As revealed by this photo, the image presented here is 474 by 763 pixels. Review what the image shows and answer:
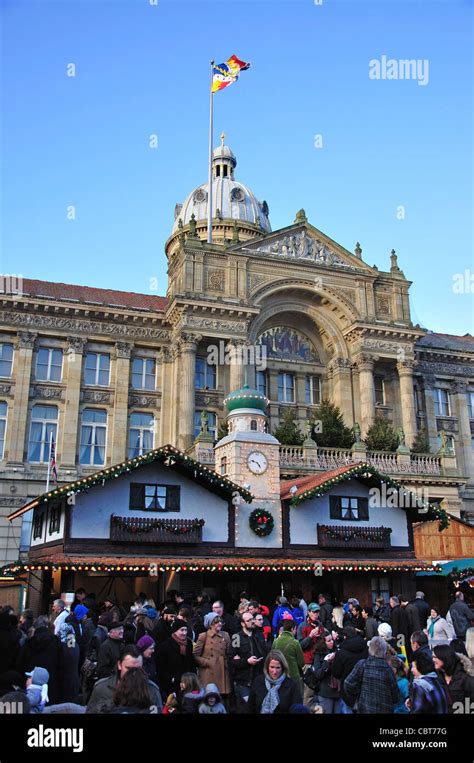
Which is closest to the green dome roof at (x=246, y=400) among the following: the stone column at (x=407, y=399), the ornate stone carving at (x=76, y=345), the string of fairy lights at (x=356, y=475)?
the string of fairy lights at (x=356, y=475)

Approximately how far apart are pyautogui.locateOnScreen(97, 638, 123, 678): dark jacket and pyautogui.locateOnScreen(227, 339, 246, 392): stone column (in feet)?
95.4

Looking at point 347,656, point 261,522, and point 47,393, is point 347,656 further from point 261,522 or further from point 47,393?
point 47,393

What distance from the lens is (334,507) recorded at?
24.5m

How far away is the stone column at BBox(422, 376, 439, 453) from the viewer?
4569 cm

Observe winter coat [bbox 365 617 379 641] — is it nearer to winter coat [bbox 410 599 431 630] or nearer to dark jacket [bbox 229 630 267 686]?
winter coat [bbox 410 599 431 630]

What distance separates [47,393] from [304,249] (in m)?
17.6

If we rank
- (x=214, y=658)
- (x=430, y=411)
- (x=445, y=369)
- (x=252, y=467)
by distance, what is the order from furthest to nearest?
(x=445, y=369), (x=430, y=411), (x=252, y=467), (x=214, y=658)

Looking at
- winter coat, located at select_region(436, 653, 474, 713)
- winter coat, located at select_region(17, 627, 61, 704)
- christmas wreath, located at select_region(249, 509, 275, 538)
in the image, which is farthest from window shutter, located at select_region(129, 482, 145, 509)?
winter coat, located at select_region(436, 653, 474, 713)

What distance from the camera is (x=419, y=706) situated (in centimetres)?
658

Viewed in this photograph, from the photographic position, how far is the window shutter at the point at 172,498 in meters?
22.5

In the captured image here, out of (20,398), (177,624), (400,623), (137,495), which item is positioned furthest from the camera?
(20,398)

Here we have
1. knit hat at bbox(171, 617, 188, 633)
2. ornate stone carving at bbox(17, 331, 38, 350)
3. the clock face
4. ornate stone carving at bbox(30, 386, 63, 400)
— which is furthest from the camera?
ornate stone carving at bbox(17, 331, 38, 350)

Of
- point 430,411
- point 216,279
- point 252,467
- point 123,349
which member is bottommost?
point 252,467

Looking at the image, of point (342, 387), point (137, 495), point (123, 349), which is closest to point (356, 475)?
point (137, 495)
